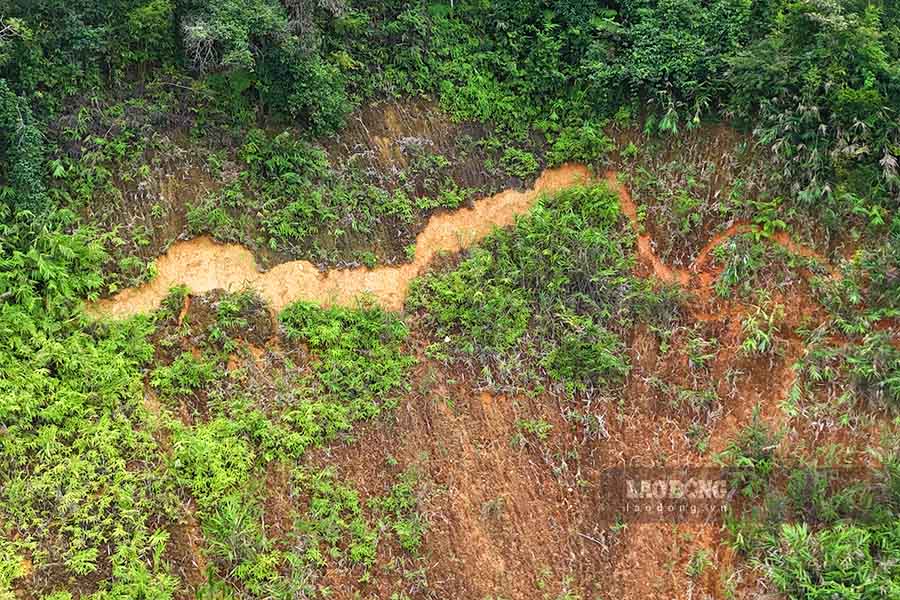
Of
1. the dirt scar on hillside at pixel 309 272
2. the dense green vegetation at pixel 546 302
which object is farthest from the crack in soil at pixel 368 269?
the dense green vegetation at pixel 546 302

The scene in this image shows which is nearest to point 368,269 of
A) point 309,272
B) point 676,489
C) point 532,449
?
point 309,272

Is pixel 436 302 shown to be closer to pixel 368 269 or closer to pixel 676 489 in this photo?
pixel 368 269

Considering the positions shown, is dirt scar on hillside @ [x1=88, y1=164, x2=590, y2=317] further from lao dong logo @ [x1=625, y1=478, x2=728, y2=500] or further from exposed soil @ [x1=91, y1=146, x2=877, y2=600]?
lao dong logo @ [x1=625, y1=478, x2=728, y2=500]

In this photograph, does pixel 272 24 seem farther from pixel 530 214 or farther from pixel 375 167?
pixel 530 214

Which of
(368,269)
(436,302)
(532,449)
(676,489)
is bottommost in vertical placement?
(676,489)

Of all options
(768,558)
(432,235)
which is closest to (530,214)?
(432,235)

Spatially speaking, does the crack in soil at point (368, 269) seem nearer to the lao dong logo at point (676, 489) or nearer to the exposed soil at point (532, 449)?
the exposed soil at point (532, 449)
